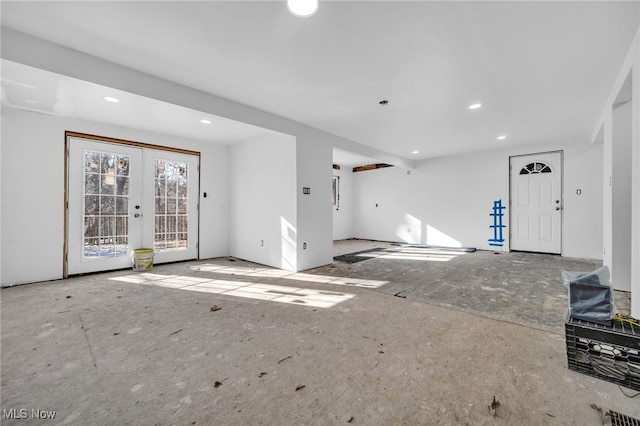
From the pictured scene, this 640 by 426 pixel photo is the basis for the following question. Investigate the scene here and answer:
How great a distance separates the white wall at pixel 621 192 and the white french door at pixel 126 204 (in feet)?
22.0

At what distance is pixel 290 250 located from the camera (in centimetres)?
459

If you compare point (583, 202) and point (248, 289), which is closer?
point (248, 289)

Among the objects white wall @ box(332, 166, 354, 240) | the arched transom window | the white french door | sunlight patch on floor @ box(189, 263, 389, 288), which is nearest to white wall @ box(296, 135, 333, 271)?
sunlight patch on floor @ box(189, 263, 389, 288)

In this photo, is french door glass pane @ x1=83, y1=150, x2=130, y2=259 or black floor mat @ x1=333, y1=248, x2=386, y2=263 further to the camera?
black floor mat @ x1=333, y1=248, x2=386, y2=263

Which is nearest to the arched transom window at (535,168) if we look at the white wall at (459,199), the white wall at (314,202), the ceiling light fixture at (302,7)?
the white wall at (459,199)

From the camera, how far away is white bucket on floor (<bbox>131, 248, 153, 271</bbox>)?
460cm

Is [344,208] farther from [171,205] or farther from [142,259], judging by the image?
[142,259]

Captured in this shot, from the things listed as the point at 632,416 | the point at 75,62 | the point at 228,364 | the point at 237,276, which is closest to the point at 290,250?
the point at 237,276

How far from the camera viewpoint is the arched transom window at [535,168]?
6140mm

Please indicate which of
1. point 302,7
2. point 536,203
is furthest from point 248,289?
point 536,203

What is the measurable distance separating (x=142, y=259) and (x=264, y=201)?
7.68ft

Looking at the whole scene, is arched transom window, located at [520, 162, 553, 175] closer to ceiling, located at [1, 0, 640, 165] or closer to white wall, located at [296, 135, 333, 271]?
ceiling, located at [1, 0, 640, 165]

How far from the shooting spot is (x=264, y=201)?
5078 millimetres

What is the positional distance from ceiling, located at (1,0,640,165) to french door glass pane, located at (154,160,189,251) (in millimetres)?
1179
